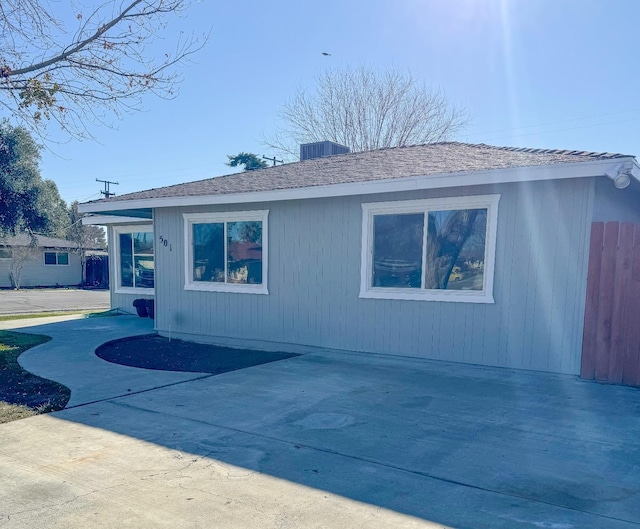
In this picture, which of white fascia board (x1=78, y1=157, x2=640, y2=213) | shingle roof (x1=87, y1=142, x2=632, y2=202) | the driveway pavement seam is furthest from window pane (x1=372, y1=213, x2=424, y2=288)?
the driveway pavement seam

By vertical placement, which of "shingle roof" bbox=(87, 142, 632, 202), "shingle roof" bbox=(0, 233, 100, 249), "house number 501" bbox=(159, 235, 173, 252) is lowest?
"shingle roof" bbox=(0, 233, 100, 249)

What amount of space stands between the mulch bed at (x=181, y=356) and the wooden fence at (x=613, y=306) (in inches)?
182

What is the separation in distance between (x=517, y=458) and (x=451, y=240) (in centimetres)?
377

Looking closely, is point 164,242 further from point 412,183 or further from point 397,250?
point 412,183

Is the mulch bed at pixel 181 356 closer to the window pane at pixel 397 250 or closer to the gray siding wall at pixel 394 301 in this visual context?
the gray siding wall at pixel 394 301

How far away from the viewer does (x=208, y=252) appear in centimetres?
923

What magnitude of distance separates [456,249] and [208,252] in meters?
5.03

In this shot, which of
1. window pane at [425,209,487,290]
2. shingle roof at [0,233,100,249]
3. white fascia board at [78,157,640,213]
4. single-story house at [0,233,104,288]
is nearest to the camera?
white fascia board at [78,157,640,213]

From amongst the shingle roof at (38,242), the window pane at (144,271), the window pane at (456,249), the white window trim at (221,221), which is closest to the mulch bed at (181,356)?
the white window trim at (221,221)

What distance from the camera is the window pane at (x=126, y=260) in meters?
13.6

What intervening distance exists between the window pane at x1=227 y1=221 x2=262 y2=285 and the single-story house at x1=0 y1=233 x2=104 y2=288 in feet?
73.7

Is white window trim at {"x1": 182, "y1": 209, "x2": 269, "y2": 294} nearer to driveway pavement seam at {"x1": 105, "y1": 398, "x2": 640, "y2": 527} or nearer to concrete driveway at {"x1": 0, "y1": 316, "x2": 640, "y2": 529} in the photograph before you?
concrete driveway at {"x1": 0, "y1": 316, "x2": 640, "y2": 529}

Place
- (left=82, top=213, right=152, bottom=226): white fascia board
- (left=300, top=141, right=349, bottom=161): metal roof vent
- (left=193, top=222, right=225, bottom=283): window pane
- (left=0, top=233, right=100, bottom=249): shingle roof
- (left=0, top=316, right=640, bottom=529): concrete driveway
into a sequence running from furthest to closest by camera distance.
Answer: (left=0, top=233, right=100, bottom=249): shingle roof
(left=82, top=213, right=152, bottom=226): white fascia board
(left=300, top=141, right=349, bottom=161): metal roof vent
(left=193, top=222, right=225, bottom=283): window pane
(left=0, top=316, right=640, bottom=529): concrete driveway

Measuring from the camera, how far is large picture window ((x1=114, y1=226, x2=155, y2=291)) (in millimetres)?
13141
